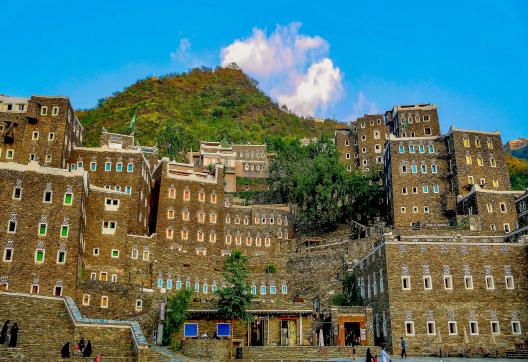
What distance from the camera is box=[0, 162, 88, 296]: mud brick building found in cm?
4425

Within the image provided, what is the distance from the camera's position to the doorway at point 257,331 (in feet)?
149

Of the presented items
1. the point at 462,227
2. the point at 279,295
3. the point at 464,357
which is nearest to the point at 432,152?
the point at 462,227

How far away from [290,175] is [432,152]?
23.1 meters

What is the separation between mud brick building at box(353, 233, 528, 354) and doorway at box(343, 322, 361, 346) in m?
1.83

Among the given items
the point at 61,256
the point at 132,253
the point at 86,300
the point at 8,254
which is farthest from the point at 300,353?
the point at 8,254

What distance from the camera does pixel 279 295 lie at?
6100 centimetres

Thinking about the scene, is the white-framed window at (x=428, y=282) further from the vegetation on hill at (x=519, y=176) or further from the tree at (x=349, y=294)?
the vegetation on hill at (x=519, y=176)

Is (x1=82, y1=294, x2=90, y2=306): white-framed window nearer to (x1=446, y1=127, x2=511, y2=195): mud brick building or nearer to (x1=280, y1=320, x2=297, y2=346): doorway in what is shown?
(x1=280, y1=320, x2=297, y2=346): doorway

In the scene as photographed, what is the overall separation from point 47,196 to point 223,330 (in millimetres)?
19738

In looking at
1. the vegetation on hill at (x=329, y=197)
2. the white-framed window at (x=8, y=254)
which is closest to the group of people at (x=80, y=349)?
the white-framed window at (x=8, y=254)

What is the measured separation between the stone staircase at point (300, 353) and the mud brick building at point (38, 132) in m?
35.2

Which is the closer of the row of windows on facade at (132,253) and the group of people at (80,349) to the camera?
the group of people at (80,349)

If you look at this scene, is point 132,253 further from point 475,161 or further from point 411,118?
point 411,118

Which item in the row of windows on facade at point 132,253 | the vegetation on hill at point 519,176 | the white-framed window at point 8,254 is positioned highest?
the vegetation on hill at point 519,176
